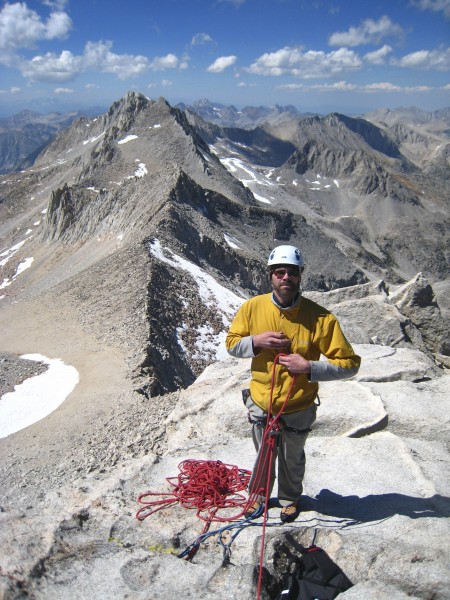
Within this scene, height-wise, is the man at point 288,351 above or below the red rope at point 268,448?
above

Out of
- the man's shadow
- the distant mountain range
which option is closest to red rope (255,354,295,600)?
the man's shadow

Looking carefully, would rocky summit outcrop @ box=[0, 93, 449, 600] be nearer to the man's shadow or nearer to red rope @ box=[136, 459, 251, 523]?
the man's shadow

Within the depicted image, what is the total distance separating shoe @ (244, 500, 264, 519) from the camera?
7359 mm

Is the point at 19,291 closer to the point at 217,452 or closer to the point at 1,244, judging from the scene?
the point at 1,244

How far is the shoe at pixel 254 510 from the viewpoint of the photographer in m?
7.36

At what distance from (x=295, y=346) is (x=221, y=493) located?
3.11 metres

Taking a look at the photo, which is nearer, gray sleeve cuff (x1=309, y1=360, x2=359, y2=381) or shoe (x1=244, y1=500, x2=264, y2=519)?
gray sleeve cuff (x1=309, y1=360, x2=359, y2=381)

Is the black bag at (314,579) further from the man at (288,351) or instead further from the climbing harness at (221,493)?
the man at (288,351)

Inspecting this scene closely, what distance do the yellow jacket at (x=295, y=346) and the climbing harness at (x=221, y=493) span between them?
0.15m

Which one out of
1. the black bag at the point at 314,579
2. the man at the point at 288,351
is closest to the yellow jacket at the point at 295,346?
the man at the point at 288,351

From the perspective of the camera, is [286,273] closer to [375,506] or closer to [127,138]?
[375,506]

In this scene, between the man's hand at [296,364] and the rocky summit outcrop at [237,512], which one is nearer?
the rocky summit outcrop at [237,512]

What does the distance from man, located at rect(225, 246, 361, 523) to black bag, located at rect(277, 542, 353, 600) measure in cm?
83

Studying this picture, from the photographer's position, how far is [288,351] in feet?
22.0
